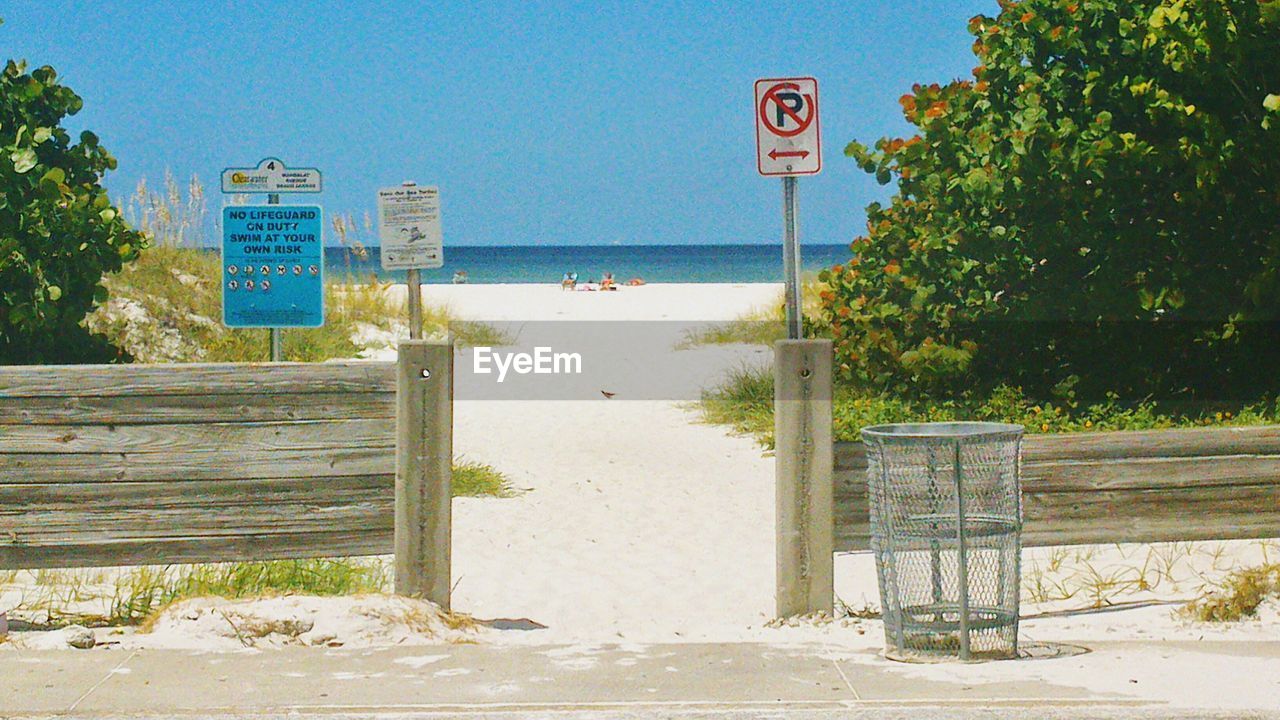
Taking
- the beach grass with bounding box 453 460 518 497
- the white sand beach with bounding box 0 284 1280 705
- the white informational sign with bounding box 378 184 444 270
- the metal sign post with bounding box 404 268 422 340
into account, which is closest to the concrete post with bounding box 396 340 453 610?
the white sand beach with bounding box 0 284 1280 705

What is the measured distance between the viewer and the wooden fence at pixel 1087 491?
6480mm

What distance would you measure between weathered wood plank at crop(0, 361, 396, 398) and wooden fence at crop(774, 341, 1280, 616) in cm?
189

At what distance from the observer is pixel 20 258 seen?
12141 mm

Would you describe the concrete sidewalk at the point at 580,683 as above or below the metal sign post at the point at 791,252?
below

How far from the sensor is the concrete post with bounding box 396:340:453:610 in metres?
6.37

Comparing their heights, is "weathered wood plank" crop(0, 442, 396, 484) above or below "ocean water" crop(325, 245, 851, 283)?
below

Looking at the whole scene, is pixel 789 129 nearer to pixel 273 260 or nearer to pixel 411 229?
pixel 411 229

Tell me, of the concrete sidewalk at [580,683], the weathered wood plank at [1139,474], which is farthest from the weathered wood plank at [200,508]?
the weathered wood plank at [1139,474]

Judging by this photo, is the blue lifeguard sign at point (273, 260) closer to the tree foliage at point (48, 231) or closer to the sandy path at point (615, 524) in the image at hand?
the sandy path at point (615, 524)

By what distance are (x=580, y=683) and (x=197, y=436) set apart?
220 centimetres

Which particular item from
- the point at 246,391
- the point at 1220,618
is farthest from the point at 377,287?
the point at 1220,618

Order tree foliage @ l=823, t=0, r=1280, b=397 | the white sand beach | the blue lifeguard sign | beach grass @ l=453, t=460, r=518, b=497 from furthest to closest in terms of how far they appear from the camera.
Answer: tree foliage @ l=823, t=0, r=1280, b=397
beach grass @ l=453, t=460, r=518, b=497
the blue lifeguard sign
the white sand beach

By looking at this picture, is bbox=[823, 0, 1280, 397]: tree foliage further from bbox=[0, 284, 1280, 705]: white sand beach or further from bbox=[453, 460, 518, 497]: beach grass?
bbox=[453, 460, 518, 497]: beach grass

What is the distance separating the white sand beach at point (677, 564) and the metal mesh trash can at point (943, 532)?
226mm
